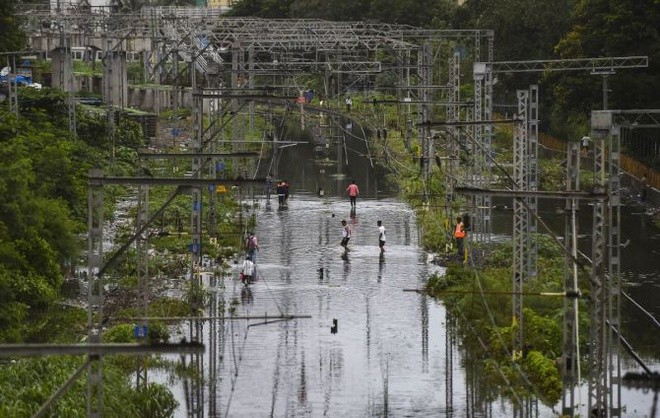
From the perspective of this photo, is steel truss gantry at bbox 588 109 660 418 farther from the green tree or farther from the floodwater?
the green tree

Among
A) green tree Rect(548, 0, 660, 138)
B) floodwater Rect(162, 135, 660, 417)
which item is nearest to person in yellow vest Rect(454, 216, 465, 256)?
floodwater Rect(162, 135, 660, 417)

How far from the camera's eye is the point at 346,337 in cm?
2959

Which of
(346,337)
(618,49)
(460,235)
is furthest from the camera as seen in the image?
(618,49)

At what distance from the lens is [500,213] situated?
48.6 meters

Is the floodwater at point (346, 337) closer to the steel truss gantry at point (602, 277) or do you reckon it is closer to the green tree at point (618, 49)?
the steel truss gantry at point (602, 277)

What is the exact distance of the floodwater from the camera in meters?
24.5

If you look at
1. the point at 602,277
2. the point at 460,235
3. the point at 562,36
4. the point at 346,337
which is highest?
the point at 562,36

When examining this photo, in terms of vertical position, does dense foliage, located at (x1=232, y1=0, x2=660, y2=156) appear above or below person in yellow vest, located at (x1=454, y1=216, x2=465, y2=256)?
above

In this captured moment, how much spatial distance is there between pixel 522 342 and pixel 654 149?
3139 centimetres

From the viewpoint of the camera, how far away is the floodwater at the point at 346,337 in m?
24.5

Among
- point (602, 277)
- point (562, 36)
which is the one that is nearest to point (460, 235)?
point (602, 277)

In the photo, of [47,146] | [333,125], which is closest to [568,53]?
[333,125]

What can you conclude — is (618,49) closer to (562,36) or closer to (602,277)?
(562,36)

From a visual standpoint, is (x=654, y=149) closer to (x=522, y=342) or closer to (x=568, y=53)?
(x=568, y=53)
